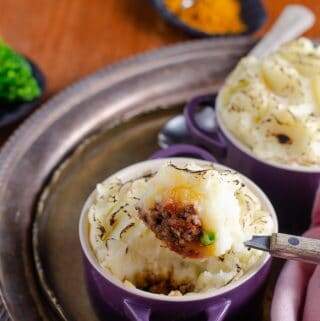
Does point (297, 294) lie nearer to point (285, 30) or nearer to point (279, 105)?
point (279, 105)

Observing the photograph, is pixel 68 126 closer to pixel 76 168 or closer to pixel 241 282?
pixel 76 168

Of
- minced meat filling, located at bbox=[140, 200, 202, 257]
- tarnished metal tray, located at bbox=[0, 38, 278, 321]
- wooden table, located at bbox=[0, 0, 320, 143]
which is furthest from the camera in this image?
wooden table, located at bbox=[0, 0, 320, 143]

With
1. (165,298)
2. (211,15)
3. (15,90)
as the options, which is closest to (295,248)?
(165,298)

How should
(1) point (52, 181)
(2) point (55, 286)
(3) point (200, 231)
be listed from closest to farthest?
1. (3) point (200, 231)
2. (2) point (55, 286)
3. (1) point (52, 181)

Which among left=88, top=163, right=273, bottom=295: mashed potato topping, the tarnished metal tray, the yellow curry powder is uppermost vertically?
left=88, top=163, right=273, bottom=295: mashed potato topping

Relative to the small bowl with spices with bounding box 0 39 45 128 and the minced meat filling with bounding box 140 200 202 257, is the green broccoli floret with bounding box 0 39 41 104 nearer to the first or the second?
the small bowl with spices with bounding box 0 39 45 128

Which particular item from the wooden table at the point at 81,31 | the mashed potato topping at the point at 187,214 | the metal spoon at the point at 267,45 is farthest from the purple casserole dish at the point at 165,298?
the wooden table at the point at 81,31

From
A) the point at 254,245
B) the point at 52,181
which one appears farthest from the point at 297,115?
the point at 52,181

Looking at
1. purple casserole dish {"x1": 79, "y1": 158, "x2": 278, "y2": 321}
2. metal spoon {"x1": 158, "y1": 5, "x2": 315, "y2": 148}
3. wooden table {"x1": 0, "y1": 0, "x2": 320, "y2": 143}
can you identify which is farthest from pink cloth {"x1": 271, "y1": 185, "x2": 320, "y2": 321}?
wooden table {"x1": 0, "y1": 0, "x2": 320, "y2": 143}
